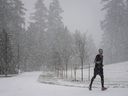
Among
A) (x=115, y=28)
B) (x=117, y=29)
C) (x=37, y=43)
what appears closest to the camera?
(x=117, y=29)

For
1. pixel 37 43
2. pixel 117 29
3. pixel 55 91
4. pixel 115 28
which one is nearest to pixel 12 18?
pixel 37 43

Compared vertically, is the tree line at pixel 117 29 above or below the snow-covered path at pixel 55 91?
above

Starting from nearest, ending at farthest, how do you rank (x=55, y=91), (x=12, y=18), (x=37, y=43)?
(x=55, y=91), (x=12, y=18), (x=37, y=43)

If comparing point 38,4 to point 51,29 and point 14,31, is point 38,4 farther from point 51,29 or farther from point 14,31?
point 14,31

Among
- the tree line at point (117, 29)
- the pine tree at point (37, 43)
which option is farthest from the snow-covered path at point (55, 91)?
the pine tree at point (37, 43)

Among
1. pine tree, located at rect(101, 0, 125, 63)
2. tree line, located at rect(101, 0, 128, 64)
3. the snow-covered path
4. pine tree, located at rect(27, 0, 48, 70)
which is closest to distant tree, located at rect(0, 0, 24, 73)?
pine tree, located at rect(27, 0, 48, 70)

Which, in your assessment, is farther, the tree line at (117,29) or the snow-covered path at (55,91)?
the tree line at (117,29)

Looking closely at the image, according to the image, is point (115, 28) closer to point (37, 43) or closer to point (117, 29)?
point (117, 29)

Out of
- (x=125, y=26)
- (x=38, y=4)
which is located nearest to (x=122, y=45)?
(x=125, y=26)

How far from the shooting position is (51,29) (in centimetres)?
6350

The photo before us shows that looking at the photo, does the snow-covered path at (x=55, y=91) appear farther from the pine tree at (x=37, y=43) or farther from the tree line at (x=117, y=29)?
the pine tree at (x=37, y=43)

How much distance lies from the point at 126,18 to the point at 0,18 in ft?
86.1

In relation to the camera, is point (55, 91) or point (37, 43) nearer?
point (55, 91)

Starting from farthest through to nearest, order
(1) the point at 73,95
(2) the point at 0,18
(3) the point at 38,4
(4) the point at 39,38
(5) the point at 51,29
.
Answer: (3) the point at 38,4, (5) the point at 51,29, (4) the point at 39,38, (2) the point at 0,18, (1) the point at 73,95
